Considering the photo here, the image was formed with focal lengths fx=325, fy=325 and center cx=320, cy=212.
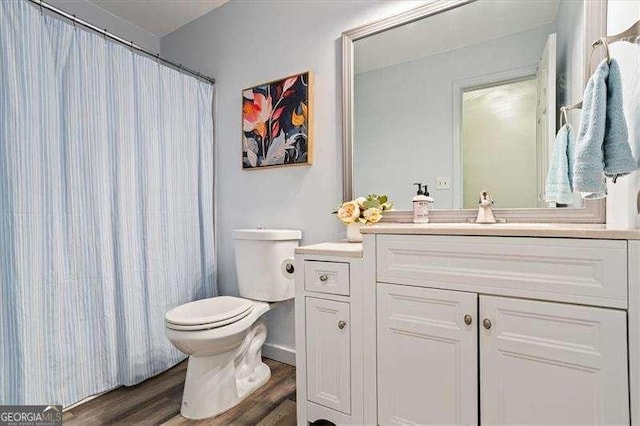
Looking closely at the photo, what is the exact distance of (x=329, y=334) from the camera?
52.4 inches

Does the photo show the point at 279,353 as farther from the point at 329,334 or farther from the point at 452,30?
the point at 452,30

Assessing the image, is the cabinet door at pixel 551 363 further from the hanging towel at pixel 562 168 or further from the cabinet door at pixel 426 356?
the hanging towel at pixel 562 168

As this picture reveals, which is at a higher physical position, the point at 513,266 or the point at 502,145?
the point at 502,145

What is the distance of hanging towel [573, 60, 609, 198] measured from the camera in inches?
34.1

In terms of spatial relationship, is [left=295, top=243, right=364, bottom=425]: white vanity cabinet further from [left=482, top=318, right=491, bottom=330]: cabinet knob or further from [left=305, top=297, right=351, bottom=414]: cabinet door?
[left=482, top=318, right=491, bottom=330]: cabinet knob

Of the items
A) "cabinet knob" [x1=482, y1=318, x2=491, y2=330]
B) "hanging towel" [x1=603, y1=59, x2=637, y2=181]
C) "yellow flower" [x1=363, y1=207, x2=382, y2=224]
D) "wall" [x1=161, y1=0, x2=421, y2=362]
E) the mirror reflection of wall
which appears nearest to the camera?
"hanging towel" [x1=603, y1=59, x2=637, y2=181]

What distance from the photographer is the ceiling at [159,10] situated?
88.9 inches

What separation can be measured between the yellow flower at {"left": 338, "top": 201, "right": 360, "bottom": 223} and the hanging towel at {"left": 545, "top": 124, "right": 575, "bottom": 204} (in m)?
0.80

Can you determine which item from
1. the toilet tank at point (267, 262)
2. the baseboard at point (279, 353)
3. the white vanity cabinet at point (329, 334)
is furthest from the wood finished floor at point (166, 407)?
the toilet tank at point (267, 262)

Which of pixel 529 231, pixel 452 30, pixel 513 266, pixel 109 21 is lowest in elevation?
pixel 513 266

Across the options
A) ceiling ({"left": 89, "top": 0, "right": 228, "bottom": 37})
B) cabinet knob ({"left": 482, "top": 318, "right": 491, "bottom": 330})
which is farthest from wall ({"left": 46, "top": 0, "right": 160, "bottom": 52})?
cabinet knob ({"left": 482, "top": 318, "right": 491, "bottom": 330})

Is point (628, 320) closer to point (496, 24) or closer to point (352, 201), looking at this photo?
point (352, 201)

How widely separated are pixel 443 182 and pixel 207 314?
1.38m

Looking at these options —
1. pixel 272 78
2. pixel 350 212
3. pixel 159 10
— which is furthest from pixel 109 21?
pixel 350 212
